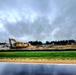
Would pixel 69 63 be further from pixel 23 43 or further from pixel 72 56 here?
pixel 23 43

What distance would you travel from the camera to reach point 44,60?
19469 millimetres

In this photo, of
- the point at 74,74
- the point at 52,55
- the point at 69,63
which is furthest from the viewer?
the point at 52,55

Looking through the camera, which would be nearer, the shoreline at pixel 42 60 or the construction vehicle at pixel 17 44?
the shoreline at pixel 42 60

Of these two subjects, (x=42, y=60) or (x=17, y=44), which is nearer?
(x=42, y=60)

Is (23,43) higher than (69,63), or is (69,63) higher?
(23,43)

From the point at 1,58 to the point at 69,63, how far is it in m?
7.69

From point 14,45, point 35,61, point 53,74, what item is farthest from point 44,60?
point 14,45

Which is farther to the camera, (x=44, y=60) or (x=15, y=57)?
(x=15, y=57)

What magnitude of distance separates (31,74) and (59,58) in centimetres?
716

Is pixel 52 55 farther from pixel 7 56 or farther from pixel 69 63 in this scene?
pixel 7 56

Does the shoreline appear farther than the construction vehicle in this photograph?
No

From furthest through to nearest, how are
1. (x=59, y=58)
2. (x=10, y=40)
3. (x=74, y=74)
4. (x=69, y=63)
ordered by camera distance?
(x=10, y=40) → (x=59, y=58) → (x=69, y=63) → (x=74, y=74)

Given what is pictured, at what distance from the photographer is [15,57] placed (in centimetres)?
2142

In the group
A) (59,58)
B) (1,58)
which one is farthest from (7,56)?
(59,58)
